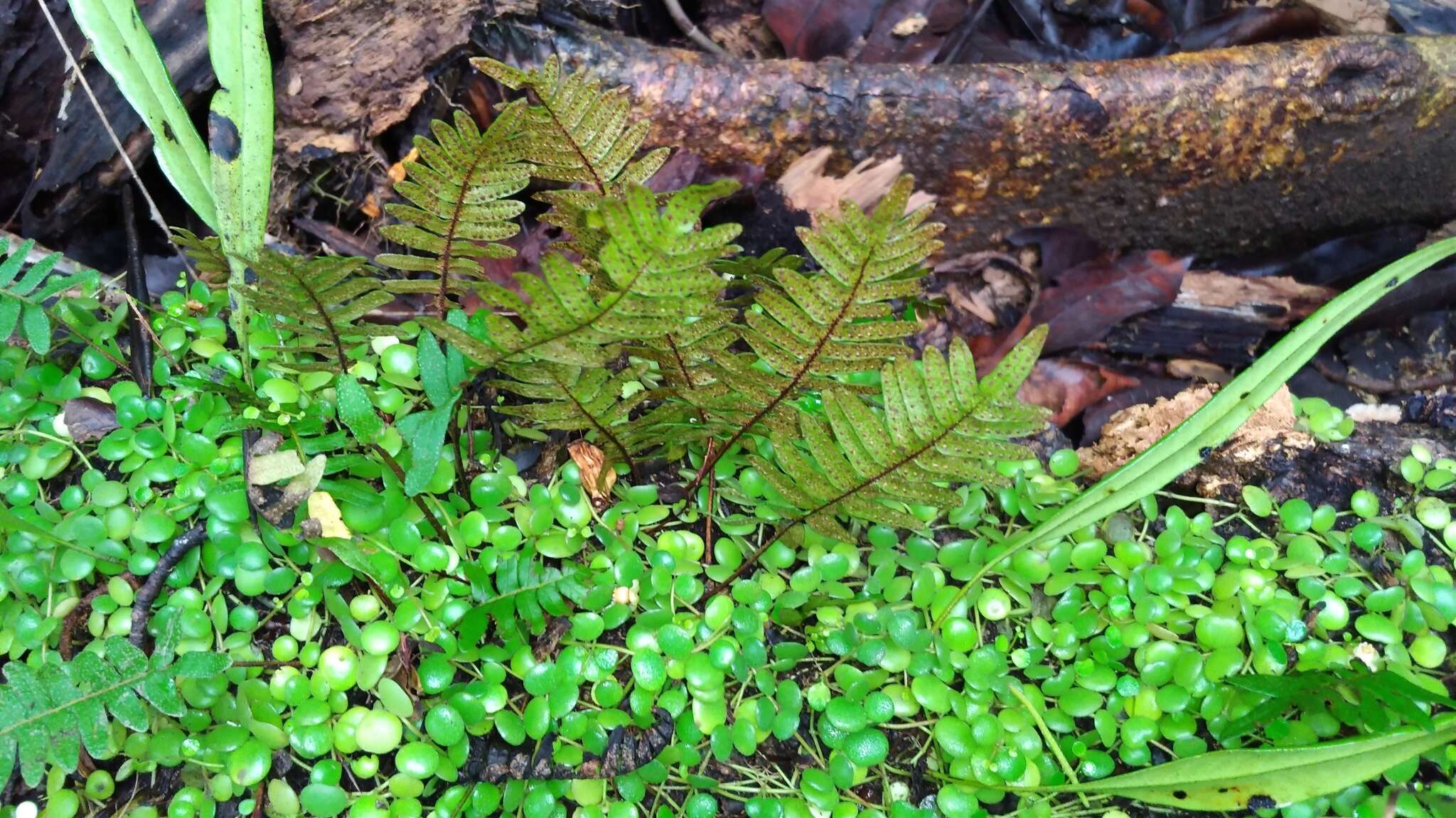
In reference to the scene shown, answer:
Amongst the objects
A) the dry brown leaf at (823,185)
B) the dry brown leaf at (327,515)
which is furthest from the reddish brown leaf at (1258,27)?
the dry brown leaf at (327,515)

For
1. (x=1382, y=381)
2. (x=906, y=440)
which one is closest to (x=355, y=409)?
(x=906, y=440)

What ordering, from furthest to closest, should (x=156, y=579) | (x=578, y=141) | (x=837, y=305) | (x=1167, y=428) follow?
(x=1167, y=428) < (x=156, y=579) < (x=578, y=141) < (x=837, y=305)

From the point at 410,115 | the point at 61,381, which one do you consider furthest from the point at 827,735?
the point at 410,115

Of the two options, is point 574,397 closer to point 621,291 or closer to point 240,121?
point 621,291

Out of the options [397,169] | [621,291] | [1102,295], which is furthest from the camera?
[1102,295]

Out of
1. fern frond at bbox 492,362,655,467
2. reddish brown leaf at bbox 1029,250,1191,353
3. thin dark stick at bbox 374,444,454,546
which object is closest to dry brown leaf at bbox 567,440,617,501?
fern frond at bbox 492,362,655,467

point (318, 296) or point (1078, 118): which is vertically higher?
point (318, 296)

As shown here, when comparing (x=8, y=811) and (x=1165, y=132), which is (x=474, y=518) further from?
(x=1165, y=132)
